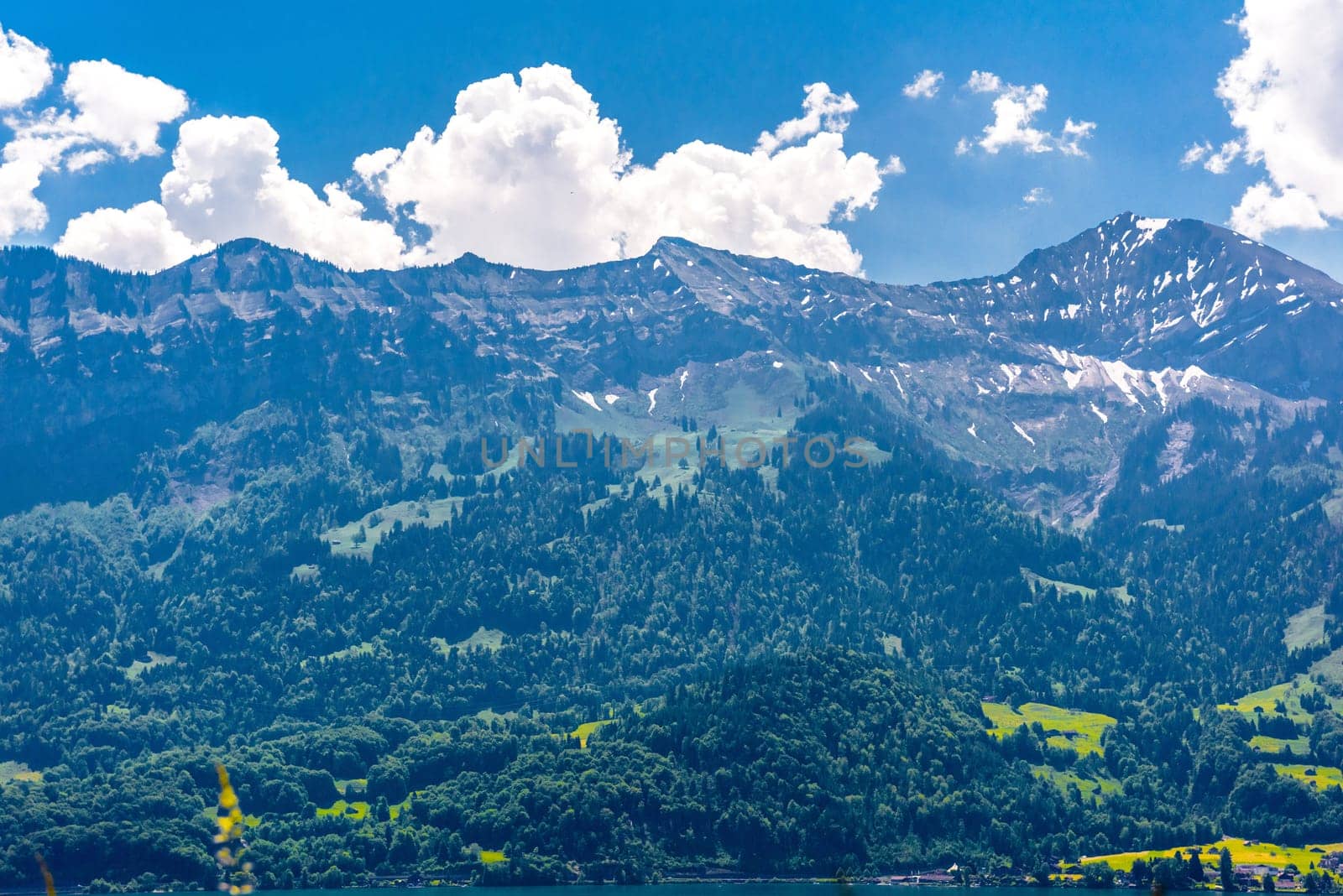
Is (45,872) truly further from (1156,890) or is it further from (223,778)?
(1156,890)

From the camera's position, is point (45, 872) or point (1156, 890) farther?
point (45, 872)

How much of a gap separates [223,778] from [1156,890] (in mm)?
12711

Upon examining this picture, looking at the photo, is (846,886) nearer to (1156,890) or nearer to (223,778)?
(1156,890)

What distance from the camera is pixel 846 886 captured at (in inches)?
891

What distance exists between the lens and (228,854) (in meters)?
21.2

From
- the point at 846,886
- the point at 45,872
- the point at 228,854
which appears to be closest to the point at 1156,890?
the point at 846,886

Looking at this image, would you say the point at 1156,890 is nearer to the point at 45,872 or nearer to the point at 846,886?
the point at 846,886

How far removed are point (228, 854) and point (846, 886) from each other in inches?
338

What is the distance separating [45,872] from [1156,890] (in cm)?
1618

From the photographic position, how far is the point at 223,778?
862 inches

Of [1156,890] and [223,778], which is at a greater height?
[223,778]

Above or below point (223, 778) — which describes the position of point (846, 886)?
below

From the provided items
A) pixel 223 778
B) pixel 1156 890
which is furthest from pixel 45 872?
pixel 1156 890

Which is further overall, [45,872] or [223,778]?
[45,872]
